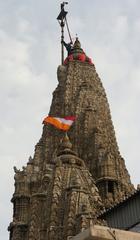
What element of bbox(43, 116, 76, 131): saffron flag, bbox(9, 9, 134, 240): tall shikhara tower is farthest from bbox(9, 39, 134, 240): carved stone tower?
bbox(43, 116, 76, 131): saffron flag

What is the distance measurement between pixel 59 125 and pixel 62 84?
10356 mm

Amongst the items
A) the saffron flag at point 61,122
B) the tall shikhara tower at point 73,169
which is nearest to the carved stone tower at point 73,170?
the tall shikhara tower at point 73,169

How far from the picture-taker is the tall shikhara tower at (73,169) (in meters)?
29.3

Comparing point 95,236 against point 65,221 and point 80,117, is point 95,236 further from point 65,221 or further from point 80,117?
point 80,117

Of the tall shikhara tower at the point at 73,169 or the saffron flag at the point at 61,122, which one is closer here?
the tall shikhara tower at the point at 73,169

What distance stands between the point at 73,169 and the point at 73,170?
0.54 ft

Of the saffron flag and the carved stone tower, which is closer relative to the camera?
the carved stone tower

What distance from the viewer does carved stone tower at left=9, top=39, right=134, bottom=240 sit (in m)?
29.3

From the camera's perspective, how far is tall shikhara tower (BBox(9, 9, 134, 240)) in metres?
29.3

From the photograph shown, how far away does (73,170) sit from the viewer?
32906 mm

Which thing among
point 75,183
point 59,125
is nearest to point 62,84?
point 59,125

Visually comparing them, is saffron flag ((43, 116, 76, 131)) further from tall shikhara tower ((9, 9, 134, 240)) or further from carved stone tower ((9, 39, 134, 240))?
carved stone tower ((9, 39, 134, 240))

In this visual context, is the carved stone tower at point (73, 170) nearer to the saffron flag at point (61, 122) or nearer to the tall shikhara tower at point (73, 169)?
the tall shikhara tower at point (73, 169)

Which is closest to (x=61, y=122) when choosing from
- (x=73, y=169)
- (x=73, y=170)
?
(x=73, y=169)
